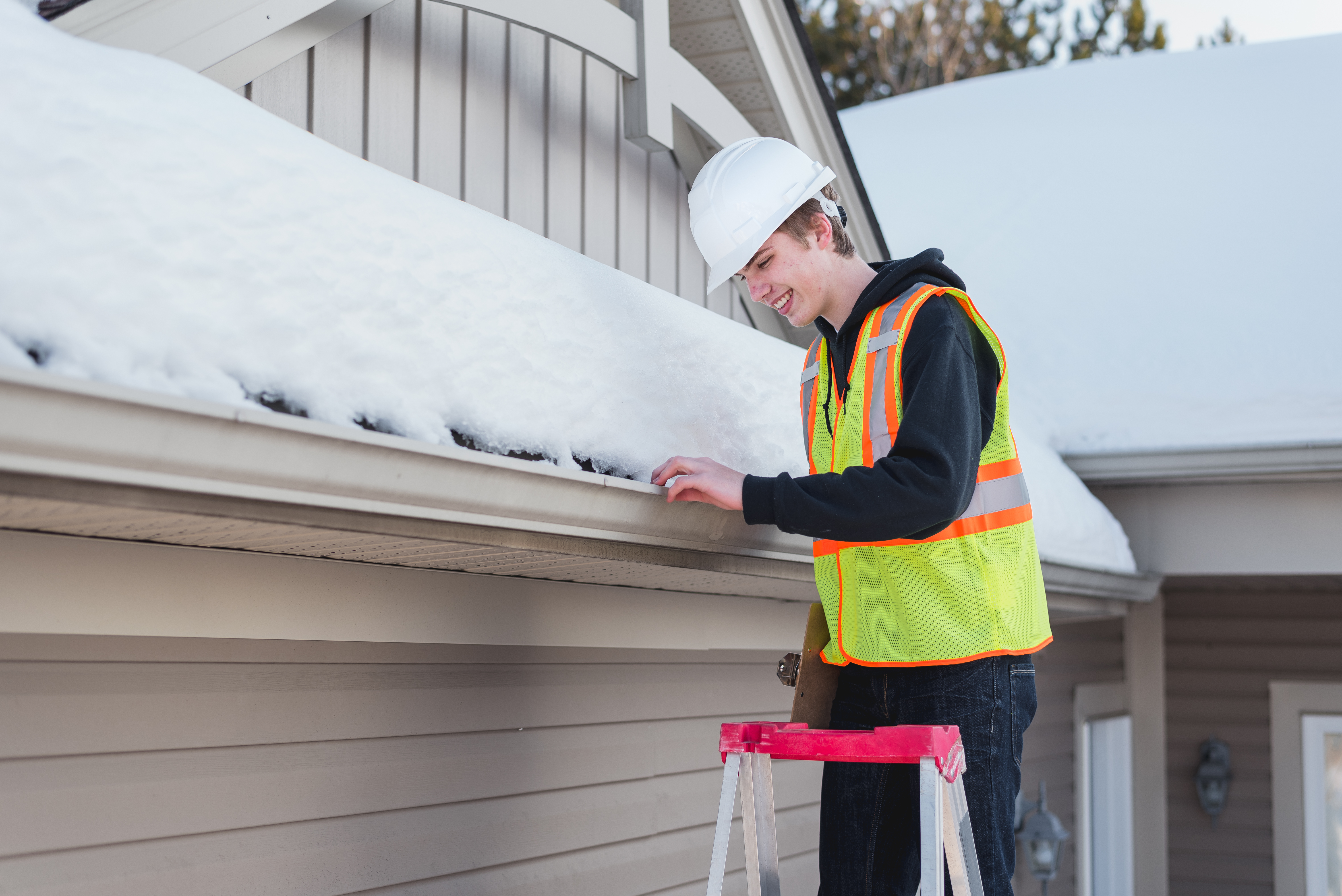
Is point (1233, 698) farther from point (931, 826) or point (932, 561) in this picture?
point (931, 826)

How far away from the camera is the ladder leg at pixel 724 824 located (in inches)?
77.2

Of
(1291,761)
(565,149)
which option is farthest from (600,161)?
(1291,761)

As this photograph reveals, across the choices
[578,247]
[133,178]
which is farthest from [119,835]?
[578,247]

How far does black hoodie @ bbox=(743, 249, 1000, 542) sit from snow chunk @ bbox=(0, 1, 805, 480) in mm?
284

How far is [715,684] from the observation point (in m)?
3.66

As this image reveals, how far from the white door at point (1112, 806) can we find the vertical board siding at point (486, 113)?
5689 millimetres

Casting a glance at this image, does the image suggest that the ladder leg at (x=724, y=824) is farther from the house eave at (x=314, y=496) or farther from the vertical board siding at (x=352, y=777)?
the vertical board siding at (x=352, y=777)

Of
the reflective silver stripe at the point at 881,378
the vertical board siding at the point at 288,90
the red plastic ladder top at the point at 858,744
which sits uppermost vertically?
the vertical board siding at the point at 288,90

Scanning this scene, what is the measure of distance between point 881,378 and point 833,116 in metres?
2.47

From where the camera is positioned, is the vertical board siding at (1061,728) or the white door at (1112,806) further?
the white door at (1112,806)

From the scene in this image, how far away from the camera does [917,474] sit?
1856 millimetres

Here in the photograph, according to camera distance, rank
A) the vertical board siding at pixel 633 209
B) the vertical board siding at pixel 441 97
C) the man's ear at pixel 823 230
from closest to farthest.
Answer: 1. the man's ear at pixel 823 230
2. the vertical board siding at pixel 441 97
3. the vertical board siding at pixel 633 209

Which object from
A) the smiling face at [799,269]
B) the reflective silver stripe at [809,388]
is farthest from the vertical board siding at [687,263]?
the smiling face at [799,269]

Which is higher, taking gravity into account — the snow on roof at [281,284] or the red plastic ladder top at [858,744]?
the snow on roof at [281,284]
